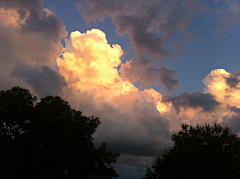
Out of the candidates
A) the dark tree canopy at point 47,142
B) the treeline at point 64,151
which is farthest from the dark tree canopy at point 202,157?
the dark tree canopy at point 47,142

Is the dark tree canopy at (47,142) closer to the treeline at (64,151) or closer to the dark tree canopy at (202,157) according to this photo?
the treeline at (64,151)

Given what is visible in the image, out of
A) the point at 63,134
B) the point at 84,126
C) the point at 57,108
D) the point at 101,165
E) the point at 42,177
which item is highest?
the point at 57,108

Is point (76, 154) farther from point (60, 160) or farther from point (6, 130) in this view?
point (6, 130)

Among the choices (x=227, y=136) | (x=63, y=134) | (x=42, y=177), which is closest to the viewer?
(x=42, y=177)

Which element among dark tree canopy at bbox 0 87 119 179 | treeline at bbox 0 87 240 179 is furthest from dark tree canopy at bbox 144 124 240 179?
dark tree canopy at bbox 0 87 119 179

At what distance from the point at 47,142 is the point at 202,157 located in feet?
81.7

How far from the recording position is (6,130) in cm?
3484

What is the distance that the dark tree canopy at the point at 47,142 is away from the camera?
3259cm

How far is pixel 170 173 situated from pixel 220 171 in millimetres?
8548

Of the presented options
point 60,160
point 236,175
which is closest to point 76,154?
point 60,160

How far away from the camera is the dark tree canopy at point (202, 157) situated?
32.4 m

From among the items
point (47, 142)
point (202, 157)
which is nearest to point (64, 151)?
point (47, 142)

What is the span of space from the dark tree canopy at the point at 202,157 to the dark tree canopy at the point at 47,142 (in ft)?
30.3

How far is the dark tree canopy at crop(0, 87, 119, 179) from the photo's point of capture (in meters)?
32.6
